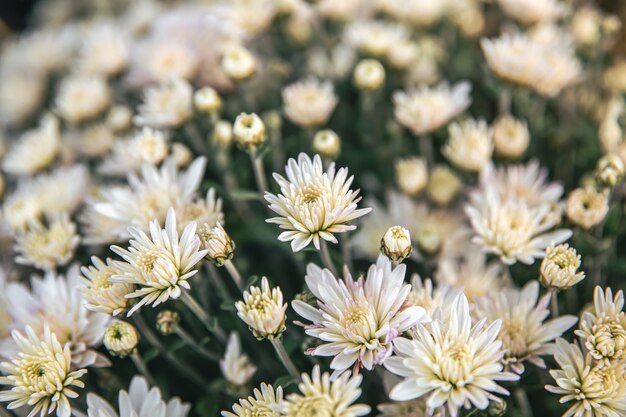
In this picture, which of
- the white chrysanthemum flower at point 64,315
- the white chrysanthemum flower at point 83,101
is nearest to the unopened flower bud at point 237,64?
the white chrysanthemum flower at point 83,101

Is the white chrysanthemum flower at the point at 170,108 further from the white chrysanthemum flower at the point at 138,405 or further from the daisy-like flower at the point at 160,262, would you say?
the white chrysanthemum flower at the point at 138,405

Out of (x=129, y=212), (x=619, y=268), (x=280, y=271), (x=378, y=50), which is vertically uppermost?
(x=378, y=50)

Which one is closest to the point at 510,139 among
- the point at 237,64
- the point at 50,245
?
the point at 237,64

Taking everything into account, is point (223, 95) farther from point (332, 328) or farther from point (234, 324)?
point (332, 328)

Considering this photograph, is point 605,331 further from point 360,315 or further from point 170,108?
point 170,108

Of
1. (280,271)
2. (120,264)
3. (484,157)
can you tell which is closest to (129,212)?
(120,264)

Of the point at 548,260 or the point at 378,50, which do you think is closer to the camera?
the point at 548,260
